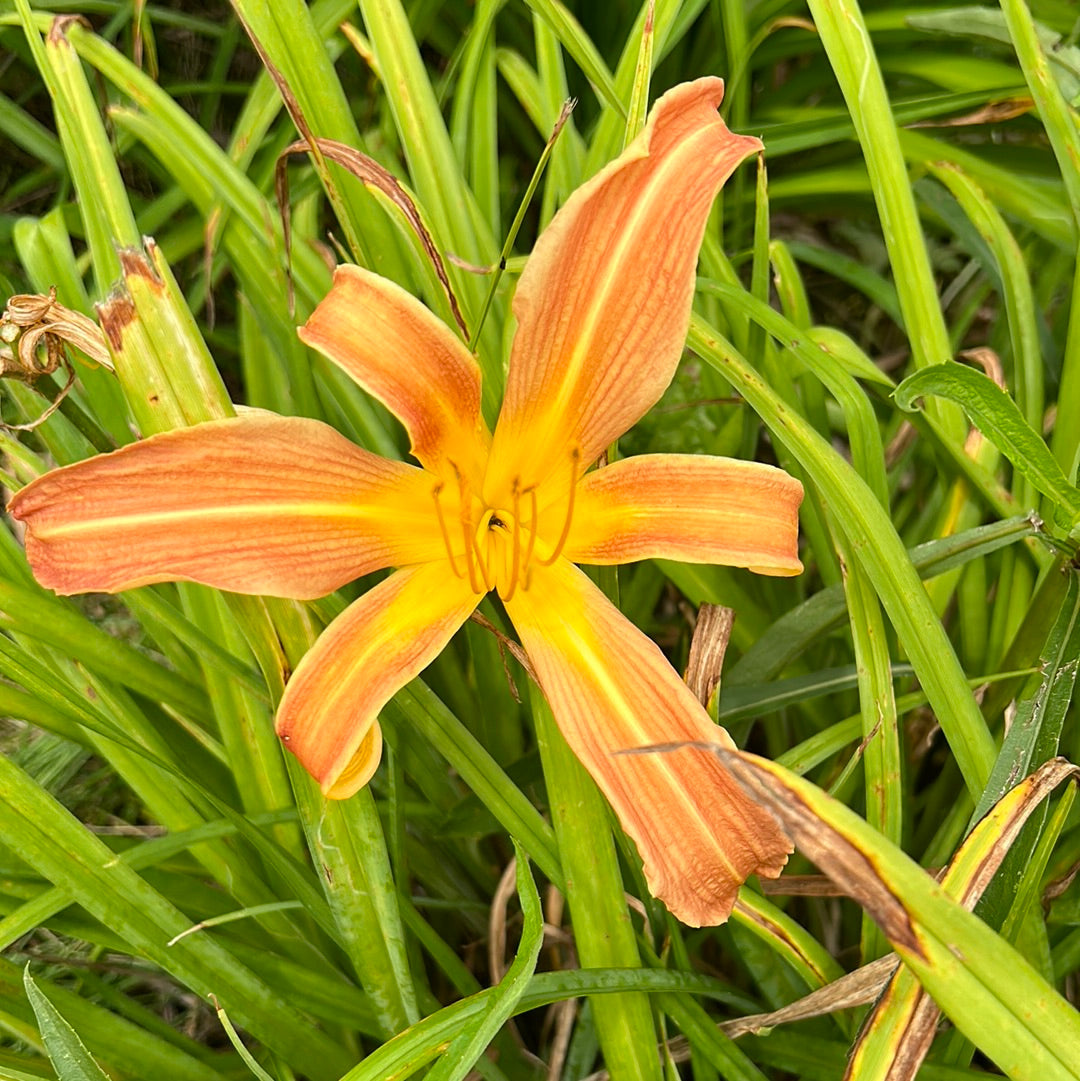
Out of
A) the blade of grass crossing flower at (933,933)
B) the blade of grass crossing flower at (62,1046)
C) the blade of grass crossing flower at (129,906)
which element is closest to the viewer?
the blade of grass crossing flower at (933,933)

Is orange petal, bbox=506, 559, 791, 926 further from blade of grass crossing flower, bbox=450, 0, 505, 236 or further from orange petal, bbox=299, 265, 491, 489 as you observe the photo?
blade of grass crossing flower, bbox=450, 0, 505, 236

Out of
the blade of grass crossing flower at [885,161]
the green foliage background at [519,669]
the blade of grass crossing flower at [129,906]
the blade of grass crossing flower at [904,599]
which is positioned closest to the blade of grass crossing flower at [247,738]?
the green foliage background at [519,669]

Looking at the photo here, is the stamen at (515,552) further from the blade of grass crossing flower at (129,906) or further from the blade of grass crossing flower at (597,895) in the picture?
the blade of grass crossing flower at (129,906)

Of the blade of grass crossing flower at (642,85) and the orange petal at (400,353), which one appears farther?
the blade of grass crossing flower at (642,85)

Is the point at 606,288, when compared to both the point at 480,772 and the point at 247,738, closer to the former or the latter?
the point at 480,772

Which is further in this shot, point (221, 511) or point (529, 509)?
point (529, 509)

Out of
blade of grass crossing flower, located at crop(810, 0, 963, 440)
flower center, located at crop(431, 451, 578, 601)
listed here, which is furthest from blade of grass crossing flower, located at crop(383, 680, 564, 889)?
blade of grass crossing flower, located at crop(810, 0, 963, 440)

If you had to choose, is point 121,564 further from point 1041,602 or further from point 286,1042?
point 1041,602

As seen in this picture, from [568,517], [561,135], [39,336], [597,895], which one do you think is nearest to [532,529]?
[568,517]

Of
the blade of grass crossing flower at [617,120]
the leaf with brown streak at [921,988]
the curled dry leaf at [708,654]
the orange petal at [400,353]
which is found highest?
the blade of grass crossing flower at [617,120]
